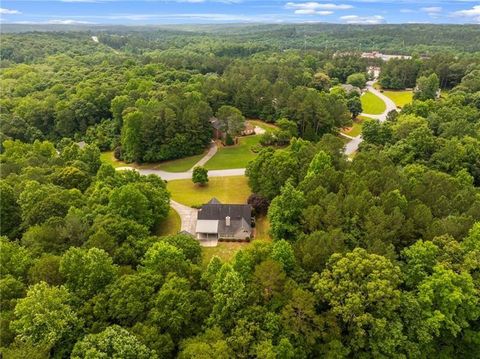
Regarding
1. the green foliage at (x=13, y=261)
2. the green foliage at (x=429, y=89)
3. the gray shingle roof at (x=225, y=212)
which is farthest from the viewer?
the green foliage at (x=429, y=89)

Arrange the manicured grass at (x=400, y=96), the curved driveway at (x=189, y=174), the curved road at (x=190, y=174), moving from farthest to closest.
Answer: the manicured grass at (x=400, y=96), the curved driveway at (x=189, y=174), the curved road at (x=190, y=174)

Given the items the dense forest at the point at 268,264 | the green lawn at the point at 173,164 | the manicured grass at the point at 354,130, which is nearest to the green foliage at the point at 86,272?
the dense forest at the point at 268,264

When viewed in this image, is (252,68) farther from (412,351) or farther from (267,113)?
(412,351)

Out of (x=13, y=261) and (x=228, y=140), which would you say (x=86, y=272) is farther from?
(x=228, y=140)

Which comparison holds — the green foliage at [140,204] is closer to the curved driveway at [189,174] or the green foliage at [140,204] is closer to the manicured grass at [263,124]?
the curved driveway at [189,174]

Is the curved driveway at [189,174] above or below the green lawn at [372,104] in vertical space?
above

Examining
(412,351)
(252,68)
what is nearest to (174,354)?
(412,351)

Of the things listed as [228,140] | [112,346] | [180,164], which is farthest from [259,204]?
[112,346]
